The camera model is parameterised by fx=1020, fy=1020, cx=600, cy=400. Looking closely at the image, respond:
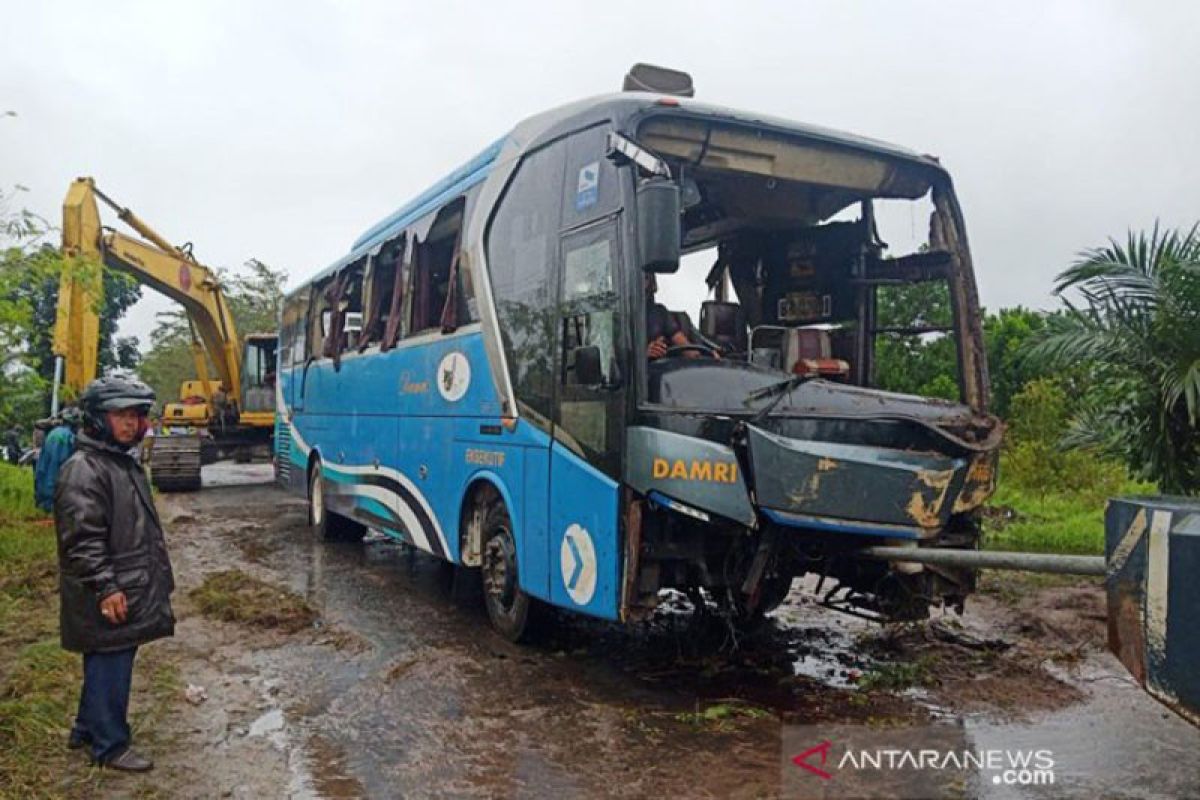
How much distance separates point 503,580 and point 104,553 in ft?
10.3

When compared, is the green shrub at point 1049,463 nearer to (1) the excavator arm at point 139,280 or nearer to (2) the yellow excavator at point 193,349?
(1) the excavator arm at point 139,280

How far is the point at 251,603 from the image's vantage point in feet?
26.8

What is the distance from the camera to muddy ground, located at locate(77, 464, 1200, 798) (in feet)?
14.7

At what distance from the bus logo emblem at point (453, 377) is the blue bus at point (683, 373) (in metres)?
0.03

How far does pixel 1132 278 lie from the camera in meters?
7.63

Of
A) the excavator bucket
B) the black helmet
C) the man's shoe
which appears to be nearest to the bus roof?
the black helmet

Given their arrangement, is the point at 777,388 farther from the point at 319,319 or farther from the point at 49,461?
the point at 319,319

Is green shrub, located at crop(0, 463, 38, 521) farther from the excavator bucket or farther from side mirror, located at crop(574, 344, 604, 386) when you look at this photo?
side mirror, located at crop(574, 344, 604, 386)

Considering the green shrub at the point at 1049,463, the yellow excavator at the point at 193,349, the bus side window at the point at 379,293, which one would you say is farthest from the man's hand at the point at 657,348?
the yellow excavator at the point at 193,349

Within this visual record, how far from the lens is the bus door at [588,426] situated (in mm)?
5582

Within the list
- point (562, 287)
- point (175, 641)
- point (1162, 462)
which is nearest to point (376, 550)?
point (175, 641)

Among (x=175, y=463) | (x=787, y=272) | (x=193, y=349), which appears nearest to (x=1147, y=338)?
(x=787, y=272)

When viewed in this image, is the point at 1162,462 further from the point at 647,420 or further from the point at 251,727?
the point at 251,727

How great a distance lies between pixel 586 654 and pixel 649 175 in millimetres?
3128
